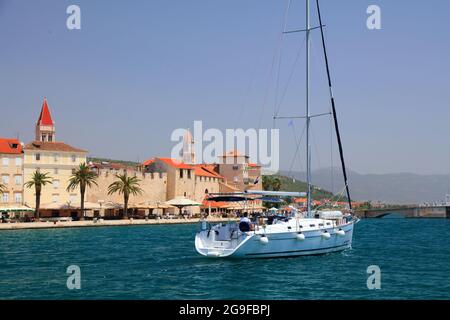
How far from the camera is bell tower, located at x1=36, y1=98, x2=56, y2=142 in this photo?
102750mm

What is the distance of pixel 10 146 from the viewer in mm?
81750

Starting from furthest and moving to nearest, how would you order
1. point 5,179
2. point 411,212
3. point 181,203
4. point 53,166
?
point 411,212 → point 181,203 → point 53,166 → point 5,179

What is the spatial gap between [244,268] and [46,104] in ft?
285

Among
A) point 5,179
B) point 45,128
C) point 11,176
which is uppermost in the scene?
point 45,128

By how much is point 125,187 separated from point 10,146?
638 inches

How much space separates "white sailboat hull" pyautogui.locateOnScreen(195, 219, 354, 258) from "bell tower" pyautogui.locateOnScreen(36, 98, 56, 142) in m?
76.9

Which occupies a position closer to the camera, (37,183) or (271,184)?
(37,183)

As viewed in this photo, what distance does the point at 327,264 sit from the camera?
1247 inches

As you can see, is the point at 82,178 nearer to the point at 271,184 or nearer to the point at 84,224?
the point at 84,224

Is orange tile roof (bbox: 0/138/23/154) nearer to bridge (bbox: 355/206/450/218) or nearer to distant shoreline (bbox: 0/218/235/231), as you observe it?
distant shoreline (bbox: 0/218/235/231)

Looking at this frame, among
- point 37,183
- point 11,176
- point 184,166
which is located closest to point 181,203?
point 184,166

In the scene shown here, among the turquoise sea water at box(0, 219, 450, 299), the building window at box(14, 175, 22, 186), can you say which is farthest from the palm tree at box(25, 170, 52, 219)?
the turquoise sea water at box(0, 219, 450, 299)
